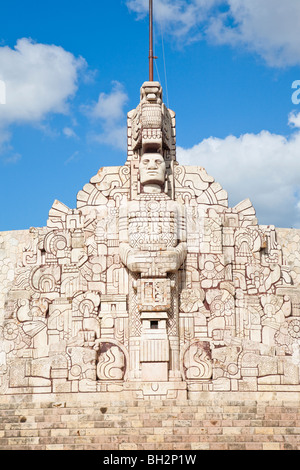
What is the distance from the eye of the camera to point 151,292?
18781 mm

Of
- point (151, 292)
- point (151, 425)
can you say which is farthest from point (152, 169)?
point (151, 425)

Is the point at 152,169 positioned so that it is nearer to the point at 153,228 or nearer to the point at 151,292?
the point at 153,228

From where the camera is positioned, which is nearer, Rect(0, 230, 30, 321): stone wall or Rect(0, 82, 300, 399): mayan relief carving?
Rect(0, 82, 300, 399): mayan relief carving

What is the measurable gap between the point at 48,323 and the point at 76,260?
168 centimetres

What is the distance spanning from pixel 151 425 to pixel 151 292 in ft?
10.7

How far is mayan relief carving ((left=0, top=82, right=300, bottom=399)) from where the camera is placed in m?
18.6

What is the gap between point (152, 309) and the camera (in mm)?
18672

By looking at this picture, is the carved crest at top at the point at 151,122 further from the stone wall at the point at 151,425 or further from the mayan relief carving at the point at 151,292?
the stone wall at the point at 151,425

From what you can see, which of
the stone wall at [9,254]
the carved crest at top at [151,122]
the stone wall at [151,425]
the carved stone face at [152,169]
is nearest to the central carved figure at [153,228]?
the carved stone face at [152,169]

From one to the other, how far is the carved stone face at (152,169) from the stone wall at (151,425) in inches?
208

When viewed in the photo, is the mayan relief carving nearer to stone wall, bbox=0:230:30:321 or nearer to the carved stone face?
the carved stone face

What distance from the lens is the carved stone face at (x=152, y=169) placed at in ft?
64.9

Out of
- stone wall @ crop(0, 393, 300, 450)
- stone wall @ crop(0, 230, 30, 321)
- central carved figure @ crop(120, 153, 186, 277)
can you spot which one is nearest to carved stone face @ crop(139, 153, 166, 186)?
central carved figure @ crop(120, 153, 186, 277)

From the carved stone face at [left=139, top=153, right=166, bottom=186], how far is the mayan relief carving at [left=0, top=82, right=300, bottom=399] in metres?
0.03
